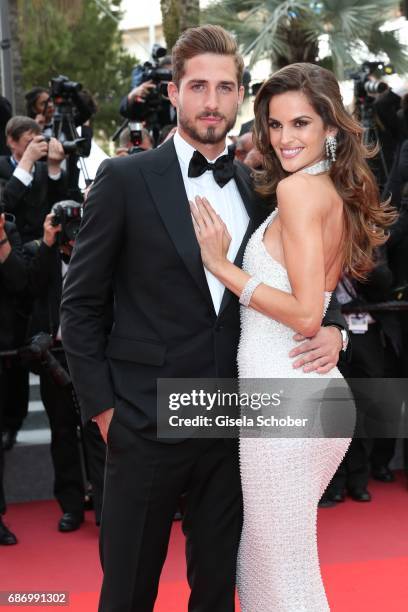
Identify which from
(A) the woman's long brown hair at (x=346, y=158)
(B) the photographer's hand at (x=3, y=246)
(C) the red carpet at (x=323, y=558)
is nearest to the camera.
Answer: (A) the woman's long brown hair at (x=346, y=158)

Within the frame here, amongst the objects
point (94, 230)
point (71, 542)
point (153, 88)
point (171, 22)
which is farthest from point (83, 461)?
point (171, 22)

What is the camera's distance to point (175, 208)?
247 cm

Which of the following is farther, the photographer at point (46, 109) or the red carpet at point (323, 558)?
the photographer at point (46, 109)

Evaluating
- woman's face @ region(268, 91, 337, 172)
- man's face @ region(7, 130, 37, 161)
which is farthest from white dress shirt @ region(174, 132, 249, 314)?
man's face @ region(7, 130, 37, 161)

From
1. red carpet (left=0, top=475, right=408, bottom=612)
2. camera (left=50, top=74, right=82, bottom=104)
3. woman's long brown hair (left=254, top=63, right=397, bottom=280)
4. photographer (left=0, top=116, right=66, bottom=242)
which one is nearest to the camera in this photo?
woman's long brown hair (left=254, top=63, right=397, bottom=280)

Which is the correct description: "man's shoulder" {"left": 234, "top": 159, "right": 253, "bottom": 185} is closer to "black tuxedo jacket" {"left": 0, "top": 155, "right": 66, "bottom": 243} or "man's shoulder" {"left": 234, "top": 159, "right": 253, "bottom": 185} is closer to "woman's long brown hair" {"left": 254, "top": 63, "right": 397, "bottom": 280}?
"woman's long brown hair" {"left": 254, "top": 63, "right": 397, "bottom": 280}

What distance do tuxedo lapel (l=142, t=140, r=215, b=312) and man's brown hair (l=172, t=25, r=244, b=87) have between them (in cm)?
24

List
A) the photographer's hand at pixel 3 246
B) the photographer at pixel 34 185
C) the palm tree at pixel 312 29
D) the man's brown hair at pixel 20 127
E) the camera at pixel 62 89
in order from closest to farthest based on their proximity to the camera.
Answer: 1. the photographer's hand at pixel 3 246
2. the photographer at pixel 34 185
3. the man's brown hair at pixel 20 127
4. the camera at pixel 62 89
5. the palm tree at pixel 312 29

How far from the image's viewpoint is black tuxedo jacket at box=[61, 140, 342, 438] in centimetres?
243

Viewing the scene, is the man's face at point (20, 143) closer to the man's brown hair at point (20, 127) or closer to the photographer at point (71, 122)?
the man's brown hair at point (20, 127)

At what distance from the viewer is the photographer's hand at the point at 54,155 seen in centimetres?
497

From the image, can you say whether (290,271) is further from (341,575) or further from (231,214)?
(341,575)

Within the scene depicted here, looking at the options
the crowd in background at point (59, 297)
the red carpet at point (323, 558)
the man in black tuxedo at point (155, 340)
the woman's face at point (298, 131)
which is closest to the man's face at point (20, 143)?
the crowd in background at point (59, 297)

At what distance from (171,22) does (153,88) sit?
2.67 metres
